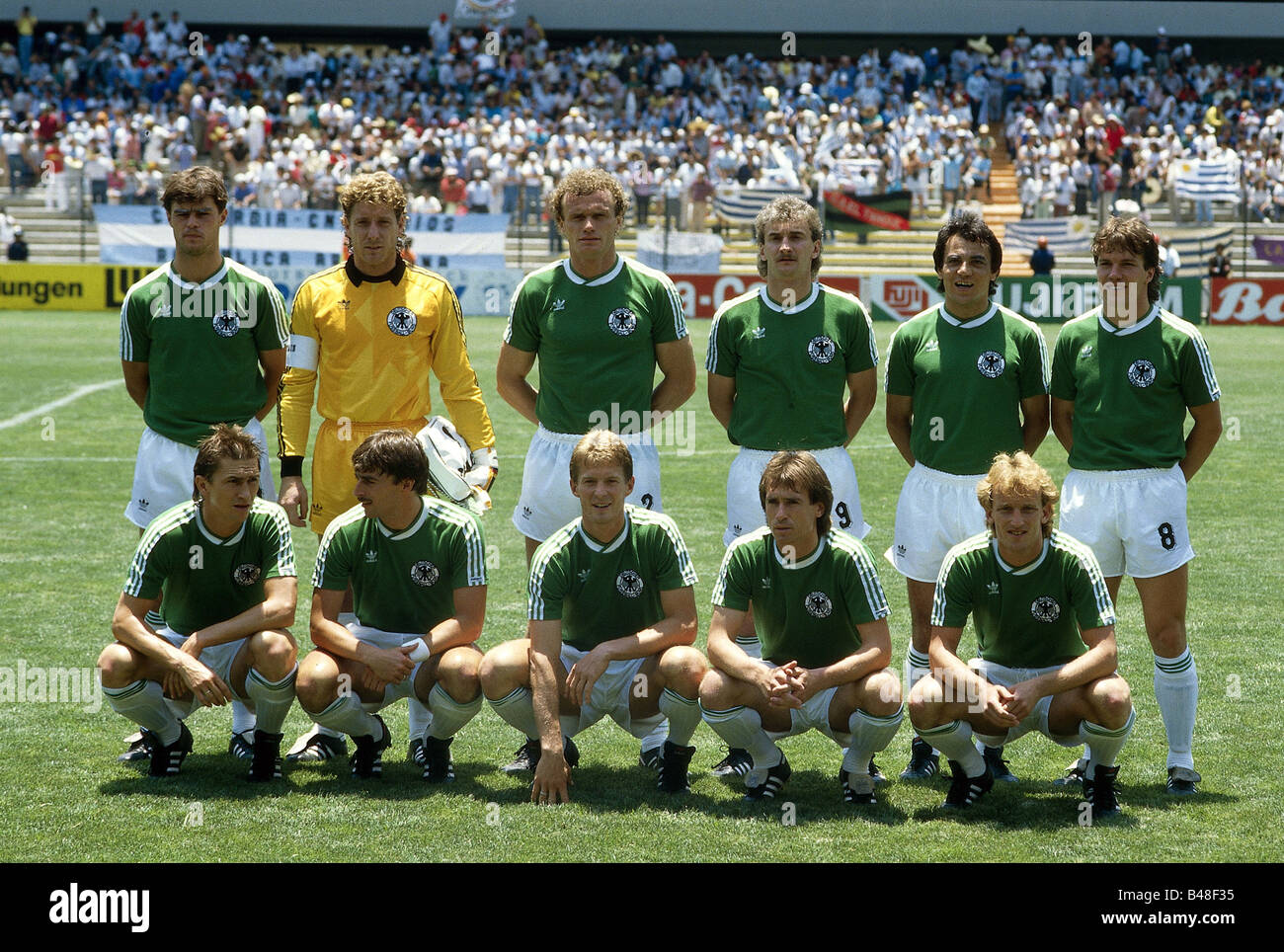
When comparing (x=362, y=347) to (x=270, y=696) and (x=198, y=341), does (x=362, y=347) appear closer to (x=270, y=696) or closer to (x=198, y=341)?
(x=198, y=341)

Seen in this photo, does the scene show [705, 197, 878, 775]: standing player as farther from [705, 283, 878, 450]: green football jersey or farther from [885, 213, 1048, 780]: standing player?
[885, 213, 1048, 780]: standing player

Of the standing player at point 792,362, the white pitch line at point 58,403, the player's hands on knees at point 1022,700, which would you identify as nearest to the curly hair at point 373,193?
the standing player at point 792,362

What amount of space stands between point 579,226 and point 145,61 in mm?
36111

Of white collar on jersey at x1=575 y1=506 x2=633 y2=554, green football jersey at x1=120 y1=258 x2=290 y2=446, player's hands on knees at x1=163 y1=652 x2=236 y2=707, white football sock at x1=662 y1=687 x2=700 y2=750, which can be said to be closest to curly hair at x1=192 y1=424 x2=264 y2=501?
green football jersey at x1=120 y1=258 x2=290 y2=446

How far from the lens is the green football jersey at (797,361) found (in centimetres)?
574

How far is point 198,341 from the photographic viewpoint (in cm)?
580

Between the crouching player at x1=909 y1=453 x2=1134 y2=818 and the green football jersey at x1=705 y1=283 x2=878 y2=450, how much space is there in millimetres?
860

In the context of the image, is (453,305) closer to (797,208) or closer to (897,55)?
(797,208)

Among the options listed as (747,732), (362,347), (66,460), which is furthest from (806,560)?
(66,460)

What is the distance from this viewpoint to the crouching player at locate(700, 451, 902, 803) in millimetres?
5105

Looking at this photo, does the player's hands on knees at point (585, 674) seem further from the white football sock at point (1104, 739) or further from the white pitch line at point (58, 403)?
the white pitch line at point (58, 403)

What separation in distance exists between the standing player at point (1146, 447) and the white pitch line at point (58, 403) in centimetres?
1229

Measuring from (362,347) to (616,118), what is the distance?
33117 mm
